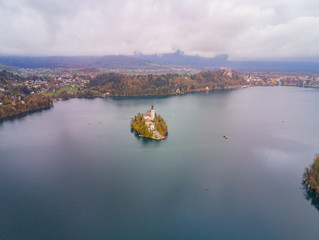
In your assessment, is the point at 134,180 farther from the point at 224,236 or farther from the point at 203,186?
the point at 224,236

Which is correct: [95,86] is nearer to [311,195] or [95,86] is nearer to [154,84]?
[154,84]

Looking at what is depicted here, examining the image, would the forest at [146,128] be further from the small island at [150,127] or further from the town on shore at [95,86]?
the town on shore at [95,86]

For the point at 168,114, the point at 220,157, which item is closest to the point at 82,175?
the point at 220,157

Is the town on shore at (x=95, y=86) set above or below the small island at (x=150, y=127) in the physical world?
above

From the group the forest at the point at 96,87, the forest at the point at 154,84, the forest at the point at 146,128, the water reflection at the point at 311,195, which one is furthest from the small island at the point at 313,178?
the forest at the point at 154,84

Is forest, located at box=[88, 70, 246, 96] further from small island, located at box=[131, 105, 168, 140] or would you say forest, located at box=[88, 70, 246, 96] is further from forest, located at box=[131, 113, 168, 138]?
forest, located at box=[131, 113, 168, 138]

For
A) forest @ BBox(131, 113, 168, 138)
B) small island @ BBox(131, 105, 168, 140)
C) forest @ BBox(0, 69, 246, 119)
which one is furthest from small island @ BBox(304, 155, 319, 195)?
forest @ BBox(0, 69, 246, 119)

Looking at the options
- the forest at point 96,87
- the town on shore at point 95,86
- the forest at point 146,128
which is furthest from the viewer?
the forest at point 96,87
